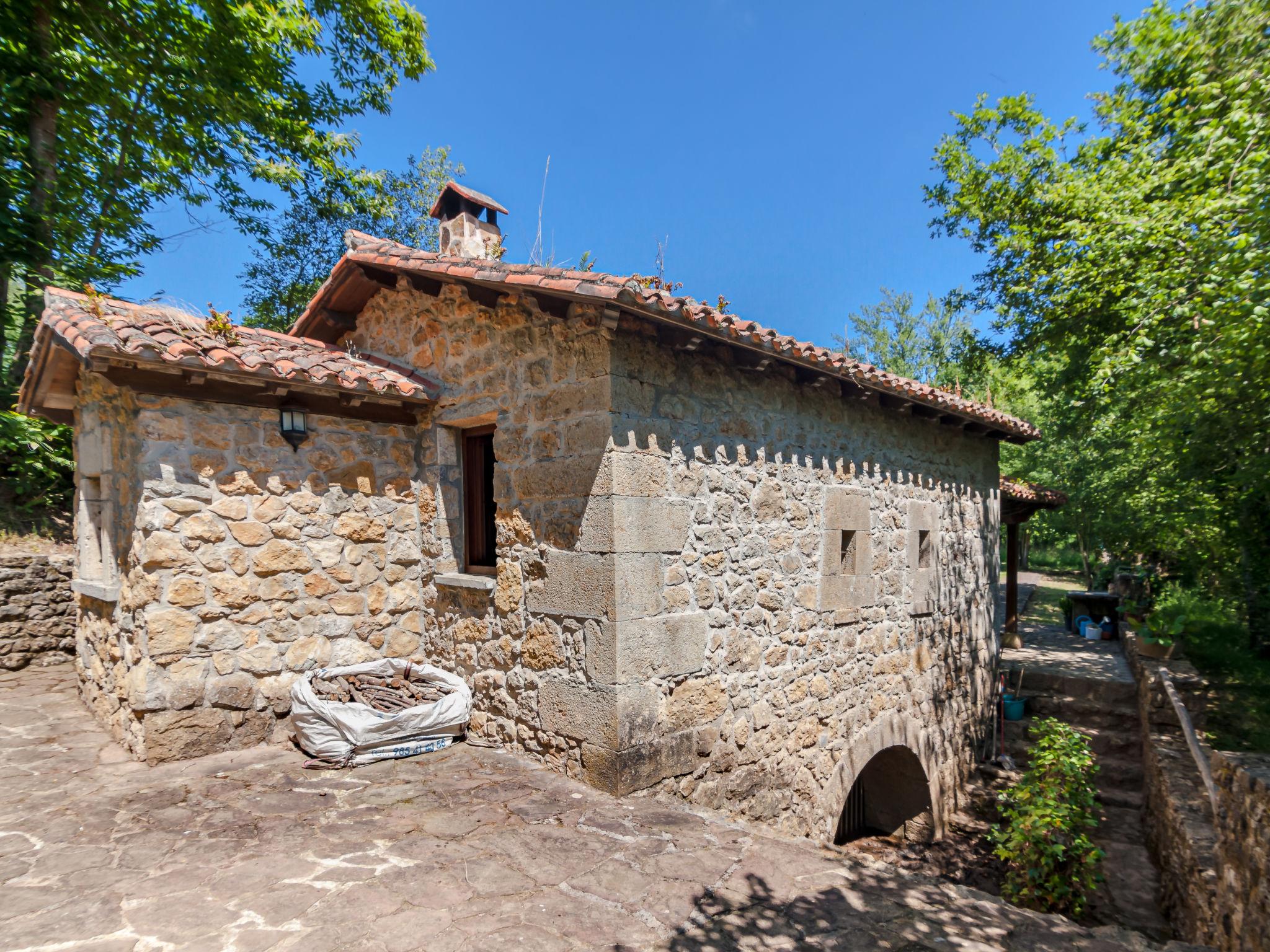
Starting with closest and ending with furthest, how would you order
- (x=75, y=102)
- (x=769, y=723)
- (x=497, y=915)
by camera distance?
1. (x=497, y=915)
2. (x=769, y=723)
3. (x=75, y=102)

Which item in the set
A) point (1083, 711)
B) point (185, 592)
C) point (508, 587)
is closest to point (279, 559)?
point (185, 592)

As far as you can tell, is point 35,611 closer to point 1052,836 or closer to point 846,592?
point 846,592

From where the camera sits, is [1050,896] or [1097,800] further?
[1097,800]

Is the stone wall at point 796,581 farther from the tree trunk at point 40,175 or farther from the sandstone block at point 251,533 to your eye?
the tree trunk at point 40,175

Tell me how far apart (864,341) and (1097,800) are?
25.9m

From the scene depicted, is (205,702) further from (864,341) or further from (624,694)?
(864,341)

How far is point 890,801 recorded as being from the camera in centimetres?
802

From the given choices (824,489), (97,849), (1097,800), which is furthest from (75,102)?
(1097,800)

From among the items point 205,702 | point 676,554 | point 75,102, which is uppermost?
point 75,102

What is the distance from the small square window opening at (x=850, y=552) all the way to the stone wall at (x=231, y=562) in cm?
386

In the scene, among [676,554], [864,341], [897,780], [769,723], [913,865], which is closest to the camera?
[676,554]

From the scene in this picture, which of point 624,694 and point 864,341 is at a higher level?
point 864,341

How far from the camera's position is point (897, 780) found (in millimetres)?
7840

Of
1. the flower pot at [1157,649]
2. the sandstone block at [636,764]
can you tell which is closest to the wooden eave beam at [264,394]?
the sandstone block at [636,764]
